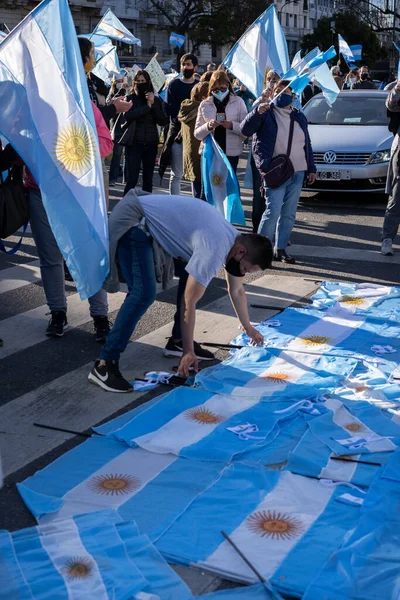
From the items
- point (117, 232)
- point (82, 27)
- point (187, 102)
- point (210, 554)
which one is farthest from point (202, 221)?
point (82, 27)

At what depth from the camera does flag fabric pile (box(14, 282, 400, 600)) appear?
359 centimetres

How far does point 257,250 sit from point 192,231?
42 cm

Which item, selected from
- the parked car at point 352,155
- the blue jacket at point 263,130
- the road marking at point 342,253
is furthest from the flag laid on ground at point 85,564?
the parked car at point 352,155

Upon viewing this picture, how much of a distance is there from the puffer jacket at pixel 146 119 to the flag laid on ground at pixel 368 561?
8074mm

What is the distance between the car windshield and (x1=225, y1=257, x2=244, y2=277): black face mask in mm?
9446

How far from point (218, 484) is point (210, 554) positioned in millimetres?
650

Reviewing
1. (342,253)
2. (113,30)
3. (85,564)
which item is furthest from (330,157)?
(85,564)

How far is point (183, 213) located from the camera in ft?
17.1

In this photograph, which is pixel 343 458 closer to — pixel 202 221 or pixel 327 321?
pixel 202 221

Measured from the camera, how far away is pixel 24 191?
6250 mm

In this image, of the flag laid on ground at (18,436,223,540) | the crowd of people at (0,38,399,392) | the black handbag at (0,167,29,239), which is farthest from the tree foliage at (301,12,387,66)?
the flag laid on ground at (18,436,223,540)

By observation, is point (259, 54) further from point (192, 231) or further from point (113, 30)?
point (113, 30)

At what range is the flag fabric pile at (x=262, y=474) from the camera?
141 inches

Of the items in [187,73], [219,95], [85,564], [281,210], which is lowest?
[85,564]
